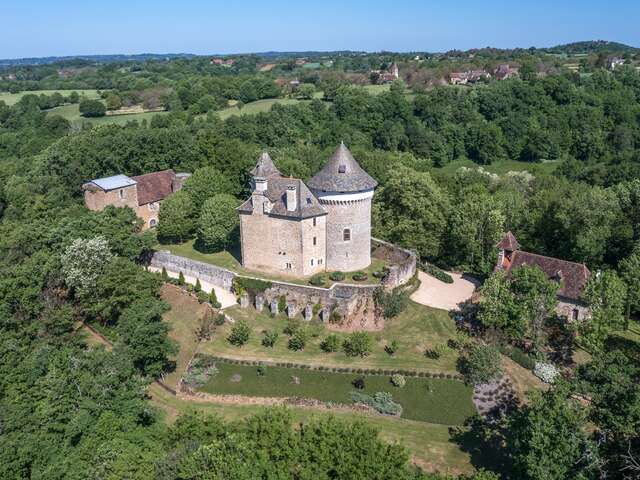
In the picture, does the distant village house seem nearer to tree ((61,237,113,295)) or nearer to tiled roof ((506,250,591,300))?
tree ((61,237,113,295))

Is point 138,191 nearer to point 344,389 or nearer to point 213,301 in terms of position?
point 213,301

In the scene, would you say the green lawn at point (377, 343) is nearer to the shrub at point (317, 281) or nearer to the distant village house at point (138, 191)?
the shrub at point (317, 281)

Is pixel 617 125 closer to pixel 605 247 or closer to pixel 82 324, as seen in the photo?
pixel 605 247

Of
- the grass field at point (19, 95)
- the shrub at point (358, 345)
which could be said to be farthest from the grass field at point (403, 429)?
the grass field at point (19, 95)

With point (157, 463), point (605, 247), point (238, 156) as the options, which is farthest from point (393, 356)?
point (238, 156)

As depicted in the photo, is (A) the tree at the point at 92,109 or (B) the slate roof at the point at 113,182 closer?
(B) the slate roof at the point at 113,182

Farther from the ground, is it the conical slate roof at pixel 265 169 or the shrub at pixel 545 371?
the conical slate roof at pixel 265 169
